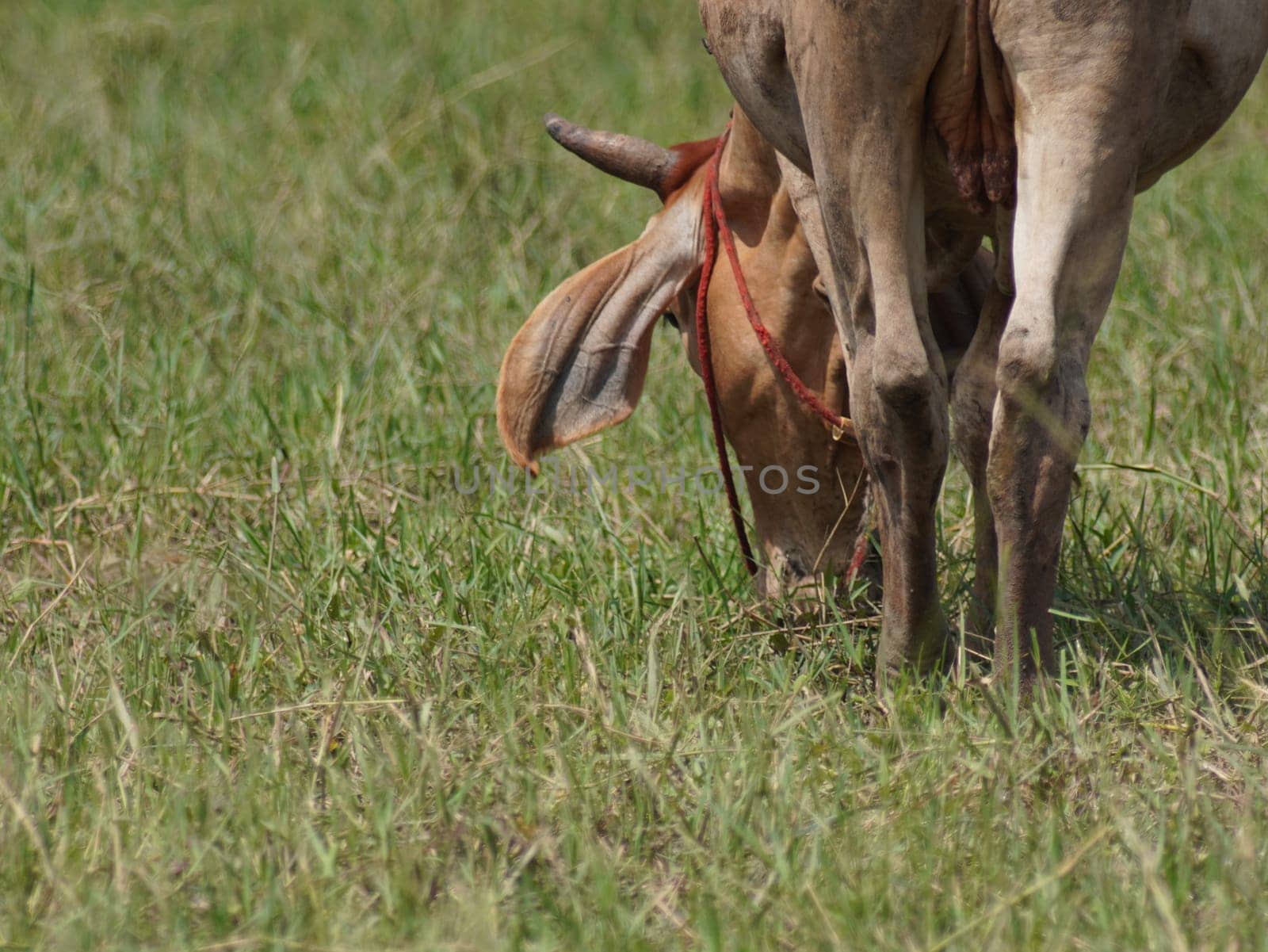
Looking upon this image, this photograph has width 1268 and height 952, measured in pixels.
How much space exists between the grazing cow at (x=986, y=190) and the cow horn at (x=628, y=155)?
0.62 m

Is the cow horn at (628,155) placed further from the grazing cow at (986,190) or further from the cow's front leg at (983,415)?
the cow's front leg at (983,415)

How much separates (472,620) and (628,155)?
1076mm

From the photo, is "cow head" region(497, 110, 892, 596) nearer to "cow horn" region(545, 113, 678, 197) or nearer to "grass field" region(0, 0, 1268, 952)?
"cow horn" region(545, 113, 678, 197)

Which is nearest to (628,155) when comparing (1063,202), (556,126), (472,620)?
(556,126)

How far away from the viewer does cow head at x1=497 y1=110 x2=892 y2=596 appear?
3.71 meters

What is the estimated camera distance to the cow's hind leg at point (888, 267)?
2.91 metres

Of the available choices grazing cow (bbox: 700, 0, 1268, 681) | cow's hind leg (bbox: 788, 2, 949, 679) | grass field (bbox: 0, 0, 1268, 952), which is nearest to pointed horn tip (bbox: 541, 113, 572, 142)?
grazing cow (bbox: 700, 0, 1268, 681)

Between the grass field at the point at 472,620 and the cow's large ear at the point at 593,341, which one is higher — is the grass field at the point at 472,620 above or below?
below

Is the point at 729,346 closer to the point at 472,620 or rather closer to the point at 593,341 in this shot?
the point at 593,341

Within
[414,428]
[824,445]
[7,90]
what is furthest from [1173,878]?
[7,90]

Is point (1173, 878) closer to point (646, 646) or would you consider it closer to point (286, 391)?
point (646, 646)

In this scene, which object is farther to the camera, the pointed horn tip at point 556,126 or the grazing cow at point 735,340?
the pointed horn tip at point 556,126

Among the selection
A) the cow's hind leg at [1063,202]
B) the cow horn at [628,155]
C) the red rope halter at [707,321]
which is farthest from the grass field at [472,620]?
the cow horn at [628,155]

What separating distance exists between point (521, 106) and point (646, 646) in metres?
4.08
